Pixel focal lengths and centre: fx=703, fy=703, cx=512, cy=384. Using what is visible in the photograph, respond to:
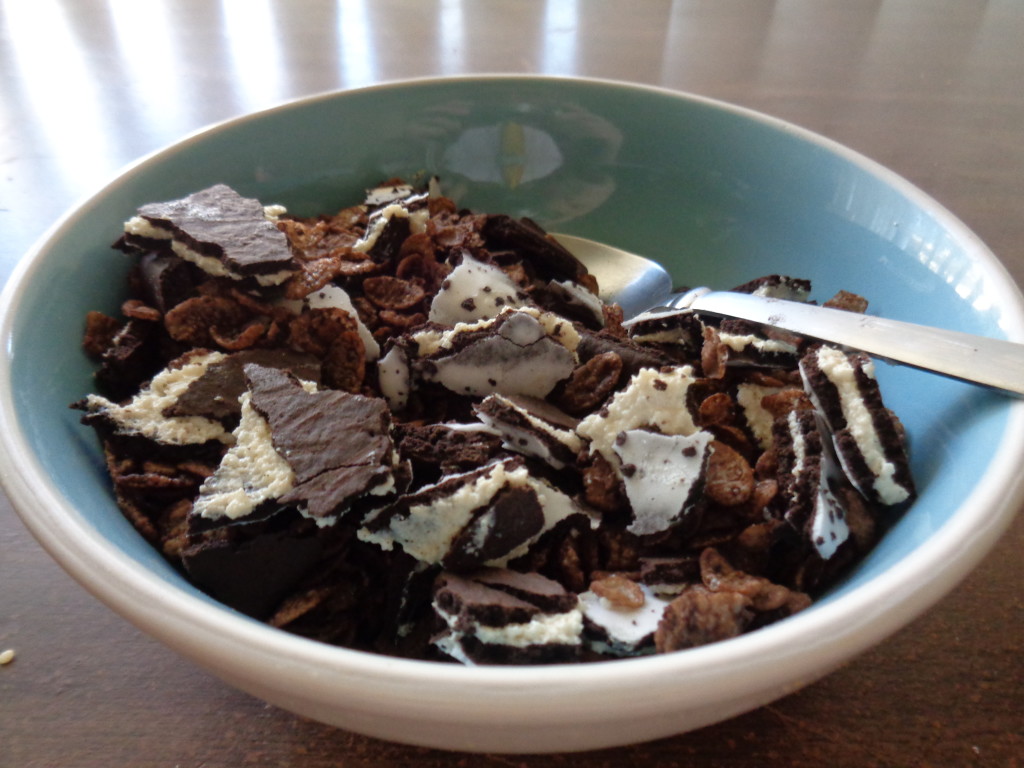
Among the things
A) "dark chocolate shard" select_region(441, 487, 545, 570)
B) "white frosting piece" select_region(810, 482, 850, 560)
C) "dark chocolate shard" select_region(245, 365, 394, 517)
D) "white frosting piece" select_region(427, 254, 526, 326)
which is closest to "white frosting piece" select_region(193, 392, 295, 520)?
"dark chocolate shard" select_region(245, 365, 394, 517)

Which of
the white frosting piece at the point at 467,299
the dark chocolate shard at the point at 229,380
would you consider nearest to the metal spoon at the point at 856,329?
the white frosting piece at the point at 467,299

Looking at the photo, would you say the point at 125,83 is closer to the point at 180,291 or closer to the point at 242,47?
the point at 242,47

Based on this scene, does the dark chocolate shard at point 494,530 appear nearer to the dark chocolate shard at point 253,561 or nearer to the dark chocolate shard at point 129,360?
the dark chocolate shard at point 253,561

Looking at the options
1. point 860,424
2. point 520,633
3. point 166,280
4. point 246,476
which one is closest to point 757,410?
point 860,424

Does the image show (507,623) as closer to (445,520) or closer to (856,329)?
(445,520)

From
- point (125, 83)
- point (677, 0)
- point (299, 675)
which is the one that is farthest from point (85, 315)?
point (677, 0)

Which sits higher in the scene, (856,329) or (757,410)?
(856,329)

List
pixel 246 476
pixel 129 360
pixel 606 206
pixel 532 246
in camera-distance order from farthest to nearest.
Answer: pixel 606 206, pixel 532 246, pixel 129 360, pixel 246 476
